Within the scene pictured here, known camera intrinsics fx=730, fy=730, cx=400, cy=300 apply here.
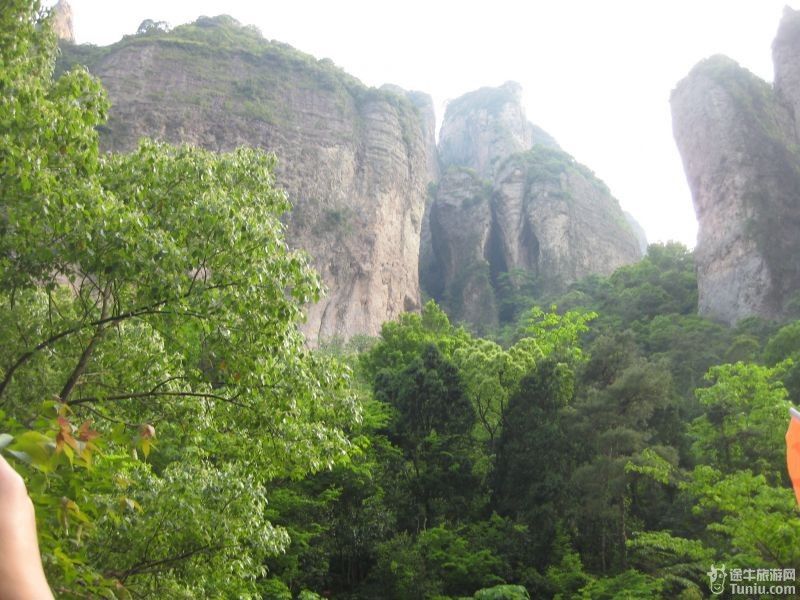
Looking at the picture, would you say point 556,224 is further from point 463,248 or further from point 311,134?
point 311,134

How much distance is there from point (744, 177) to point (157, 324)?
40161 mm

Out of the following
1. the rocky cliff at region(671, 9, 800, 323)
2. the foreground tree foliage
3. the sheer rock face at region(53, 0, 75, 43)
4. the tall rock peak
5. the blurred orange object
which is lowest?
the blurred orange object

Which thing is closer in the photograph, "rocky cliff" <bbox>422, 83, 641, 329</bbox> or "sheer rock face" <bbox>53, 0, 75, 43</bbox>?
"sheer rock face" <bbox>53, 0, 75, 43</bbox>

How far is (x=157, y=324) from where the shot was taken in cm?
687

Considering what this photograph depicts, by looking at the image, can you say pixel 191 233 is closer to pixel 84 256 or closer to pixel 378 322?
pixel 84 256

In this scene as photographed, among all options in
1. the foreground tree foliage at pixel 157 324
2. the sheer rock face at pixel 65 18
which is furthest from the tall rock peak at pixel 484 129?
the foreground tree foliage at pixel 157 324

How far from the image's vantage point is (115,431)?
12.3ft

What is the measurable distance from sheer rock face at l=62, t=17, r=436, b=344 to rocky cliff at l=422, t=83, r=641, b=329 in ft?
30.9

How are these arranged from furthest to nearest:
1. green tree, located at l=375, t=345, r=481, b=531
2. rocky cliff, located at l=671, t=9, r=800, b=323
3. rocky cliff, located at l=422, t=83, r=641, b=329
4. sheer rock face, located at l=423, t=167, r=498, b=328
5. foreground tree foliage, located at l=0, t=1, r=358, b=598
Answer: rocky cliff, located at l=422, t=83, r=641, b=329 → sheer rock face, located at l=423, t=167, r=498, b=328 → rocky cliff, located at l=671, t=9, r=800, b=323 → green tree, located at l=375, t=345, r=481, b=531 → foreground tree foliage, located at l=0, t=1, r=358, b=598

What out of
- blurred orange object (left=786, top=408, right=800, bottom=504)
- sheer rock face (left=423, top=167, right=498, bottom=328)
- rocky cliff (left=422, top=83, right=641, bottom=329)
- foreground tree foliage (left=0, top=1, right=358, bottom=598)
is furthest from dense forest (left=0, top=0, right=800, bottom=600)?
rocky cliff (left=422, top=83, right=641, bottom=329)

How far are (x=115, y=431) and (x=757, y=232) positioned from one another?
39.9m

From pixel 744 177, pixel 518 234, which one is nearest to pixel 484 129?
pixel 518 234

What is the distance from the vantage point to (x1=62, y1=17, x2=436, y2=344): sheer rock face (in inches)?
1564

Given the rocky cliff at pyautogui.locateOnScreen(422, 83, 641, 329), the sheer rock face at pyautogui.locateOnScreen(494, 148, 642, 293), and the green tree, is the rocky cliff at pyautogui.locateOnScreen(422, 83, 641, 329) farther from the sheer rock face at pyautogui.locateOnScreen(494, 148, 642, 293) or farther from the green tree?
the green tree
